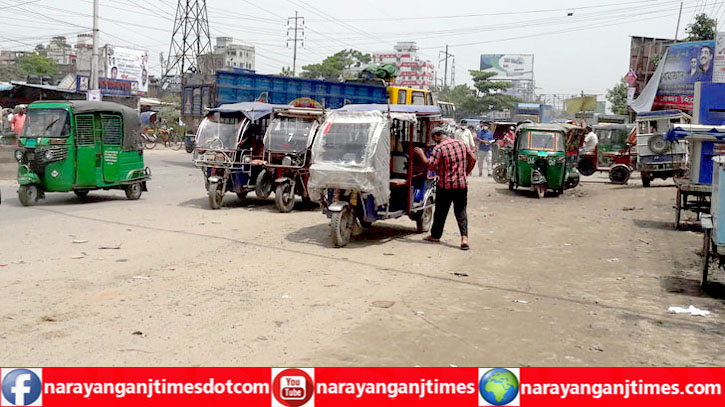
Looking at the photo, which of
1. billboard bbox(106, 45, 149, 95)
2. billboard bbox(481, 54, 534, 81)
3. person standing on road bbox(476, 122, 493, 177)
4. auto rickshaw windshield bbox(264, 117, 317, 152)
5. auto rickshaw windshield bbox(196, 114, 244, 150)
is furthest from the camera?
billboard bbox(481, 54, 534, 81)

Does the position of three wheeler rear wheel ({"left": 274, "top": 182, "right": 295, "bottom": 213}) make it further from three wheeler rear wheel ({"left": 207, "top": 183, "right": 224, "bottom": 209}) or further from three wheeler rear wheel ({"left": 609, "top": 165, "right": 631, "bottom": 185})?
three wheeler rear wheel ({"left": 609, "top": 165, "right": 631, "bottom": 185})

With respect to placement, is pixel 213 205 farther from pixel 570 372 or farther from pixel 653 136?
pixel 653 136

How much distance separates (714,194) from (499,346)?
12.7 feet

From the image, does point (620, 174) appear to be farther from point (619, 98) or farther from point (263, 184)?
point (619, 98)

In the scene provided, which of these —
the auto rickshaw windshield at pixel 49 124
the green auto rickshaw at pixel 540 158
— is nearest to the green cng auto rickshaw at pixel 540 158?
the green auto rickshaw at pixel 540 158

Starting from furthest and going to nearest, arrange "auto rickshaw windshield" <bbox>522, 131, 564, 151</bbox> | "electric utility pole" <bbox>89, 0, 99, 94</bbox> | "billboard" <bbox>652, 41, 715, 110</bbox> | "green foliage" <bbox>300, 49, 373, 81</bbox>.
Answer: "green foliage" <bbox>300, 49, 373, 81</bbox>
"billboard" <bbox>652, 41, 715, 110</bbox>
"electric utility pole" <bbox>89, 0, 99, 94</bbox>
"auto rickshaw windshield" <bbox>522, 131, 564, 151</bbox>

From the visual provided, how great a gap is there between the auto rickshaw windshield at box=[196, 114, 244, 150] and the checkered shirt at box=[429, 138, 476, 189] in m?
5.46

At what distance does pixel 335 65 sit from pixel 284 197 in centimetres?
8420

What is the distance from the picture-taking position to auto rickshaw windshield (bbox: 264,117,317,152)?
1394 cm

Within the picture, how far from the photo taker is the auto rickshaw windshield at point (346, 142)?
400 inches

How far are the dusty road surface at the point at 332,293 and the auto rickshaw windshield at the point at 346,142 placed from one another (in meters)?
1.28

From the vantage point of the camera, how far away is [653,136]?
823 inches

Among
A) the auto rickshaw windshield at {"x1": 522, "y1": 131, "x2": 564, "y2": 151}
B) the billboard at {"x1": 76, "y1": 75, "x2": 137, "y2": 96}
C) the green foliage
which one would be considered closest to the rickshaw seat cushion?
the auto rickshaw windshield at {"x1": 522, "y1": 131, "x2": 564, "y2": 151}

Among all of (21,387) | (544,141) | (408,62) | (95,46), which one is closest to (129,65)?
(95,46)
